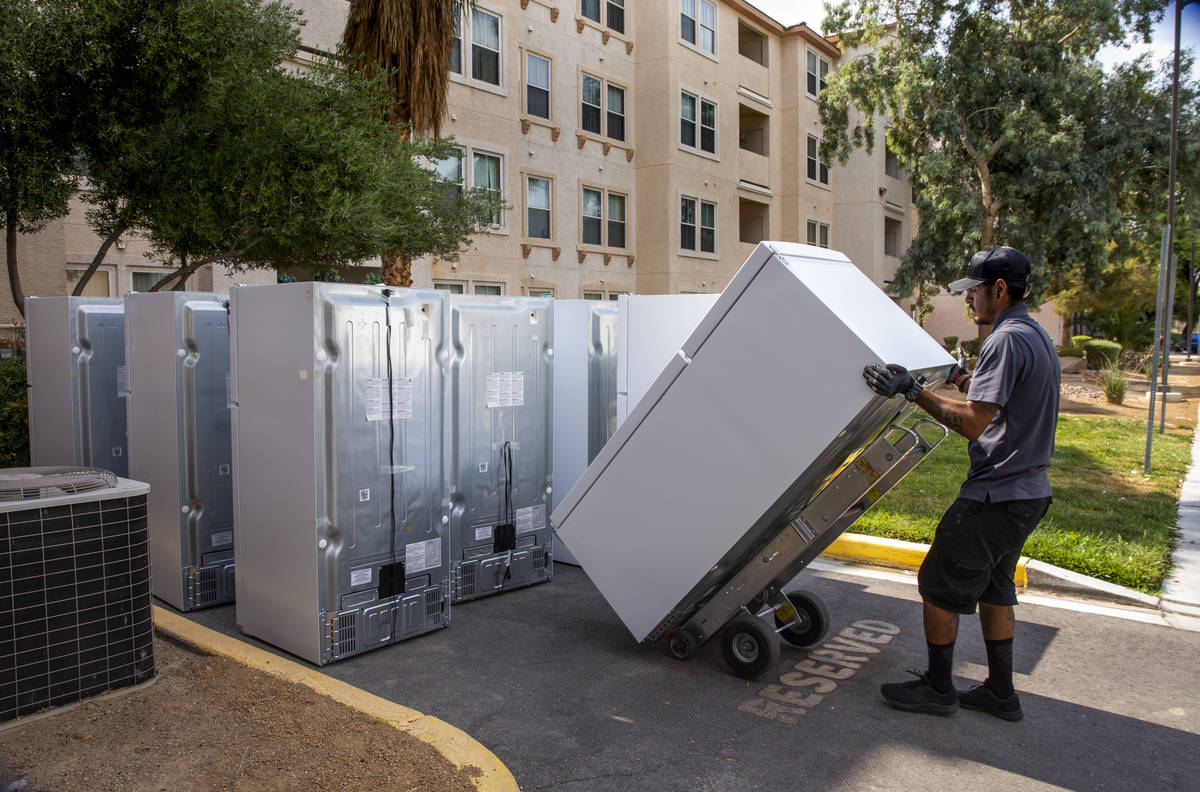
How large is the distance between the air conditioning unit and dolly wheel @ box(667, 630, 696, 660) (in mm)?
2721

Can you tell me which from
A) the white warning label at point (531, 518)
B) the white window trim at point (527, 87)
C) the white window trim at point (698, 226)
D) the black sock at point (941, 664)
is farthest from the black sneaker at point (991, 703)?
the white window trim at point (698, 226)

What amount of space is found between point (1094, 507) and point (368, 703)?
744 centimetres

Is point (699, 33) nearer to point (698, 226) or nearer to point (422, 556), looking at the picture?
point (698, 226)

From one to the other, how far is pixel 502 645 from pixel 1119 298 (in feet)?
125

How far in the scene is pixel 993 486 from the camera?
3.99 metres

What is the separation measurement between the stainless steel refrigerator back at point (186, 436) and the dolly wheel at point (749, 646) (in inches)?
136

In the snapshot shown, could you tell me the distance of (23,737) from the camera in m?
3.70

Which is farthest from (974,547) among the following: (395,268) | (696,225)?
(696,225)

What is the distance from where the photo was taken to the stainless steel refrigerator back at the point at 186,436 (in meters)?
5.82

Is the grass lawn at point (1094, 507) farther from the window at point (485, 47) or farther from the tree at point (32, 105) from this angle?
the window at point (485, 47)

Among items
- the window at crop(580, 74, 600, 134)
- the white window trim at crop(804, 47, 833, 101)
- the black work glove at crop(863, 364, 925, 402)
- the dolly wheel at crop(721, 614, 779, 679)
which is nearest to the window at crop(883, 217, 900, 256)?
the white window trim at crop(804, 47, 833, 101)

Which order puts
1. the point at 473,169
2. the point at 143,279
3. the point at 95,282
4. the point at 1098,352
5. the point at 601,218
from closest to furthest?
the point at 95,282 → the point at 143,279 → the point at 473,169 → the point at 601,218 → the point at 1098,352

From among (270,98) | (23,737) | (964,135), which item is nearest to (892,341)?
(23,737)

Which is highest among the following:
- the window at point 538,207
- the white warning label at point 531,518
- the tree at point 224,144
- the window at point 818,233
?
the window at point 818,233
